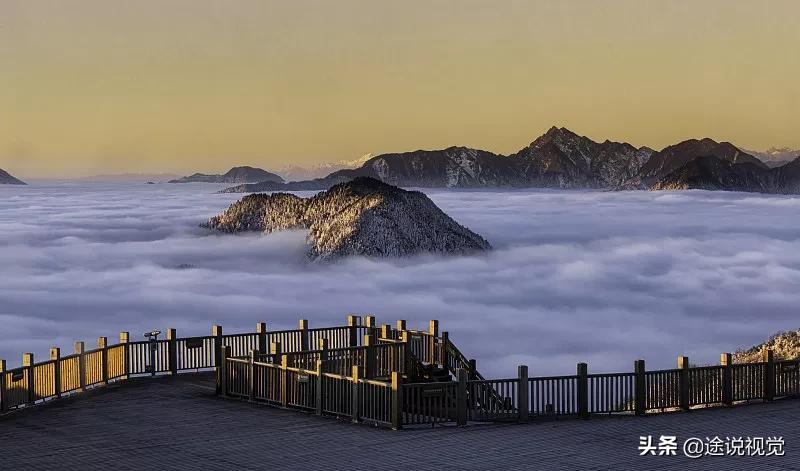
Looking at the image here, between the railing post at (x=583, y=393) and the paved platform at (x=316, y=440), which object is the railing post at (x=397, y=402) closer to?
the paved platform at (x=316, y=440)

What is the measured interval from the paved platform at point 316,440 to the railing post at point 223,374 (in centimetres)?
72

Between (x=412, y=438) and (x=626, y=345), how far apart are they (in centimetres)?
15773

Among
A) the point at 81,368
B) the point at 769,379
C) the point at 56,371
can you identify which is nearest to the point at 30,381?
the point at 56,371

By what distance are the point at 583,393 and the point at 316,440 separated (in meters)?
7.60

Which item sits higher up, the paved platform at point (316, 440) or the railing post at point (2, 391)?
the railing post at point (2, 391)

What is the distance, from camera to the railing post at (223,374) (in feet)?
117

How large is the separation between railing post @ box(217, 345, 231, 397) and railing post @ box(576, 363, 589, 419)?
10.6m

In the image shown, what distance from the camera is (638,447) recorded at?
27.2 meters

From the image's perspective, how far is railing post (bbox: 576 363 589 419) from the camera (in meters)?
31.6

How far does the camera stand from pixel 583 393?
1246 inches

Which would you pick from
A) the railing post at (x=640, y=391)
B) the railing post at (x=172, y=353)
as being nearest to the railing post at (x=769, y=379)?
the railing post at (x=640, y=391)

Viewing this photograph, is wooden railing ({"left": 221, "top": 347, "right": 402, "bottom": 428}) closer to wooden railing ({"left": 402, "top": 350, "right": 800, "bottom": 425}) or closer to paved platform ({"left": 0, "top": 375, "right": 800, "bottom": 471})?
paved platform ({"left": 0, "top": 375, "right": 800, "bottom": 471})

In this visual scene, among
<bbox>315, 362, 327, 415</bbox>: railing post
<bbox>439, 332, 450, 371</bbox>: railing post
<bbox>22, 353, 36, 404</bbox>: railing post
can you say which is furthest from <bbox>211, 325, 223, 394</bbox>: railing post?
<bbox>439, 332, 450, 371</bbox>: railing post

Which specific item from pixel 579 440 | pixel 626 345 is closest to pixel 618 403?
pixel 579 440
